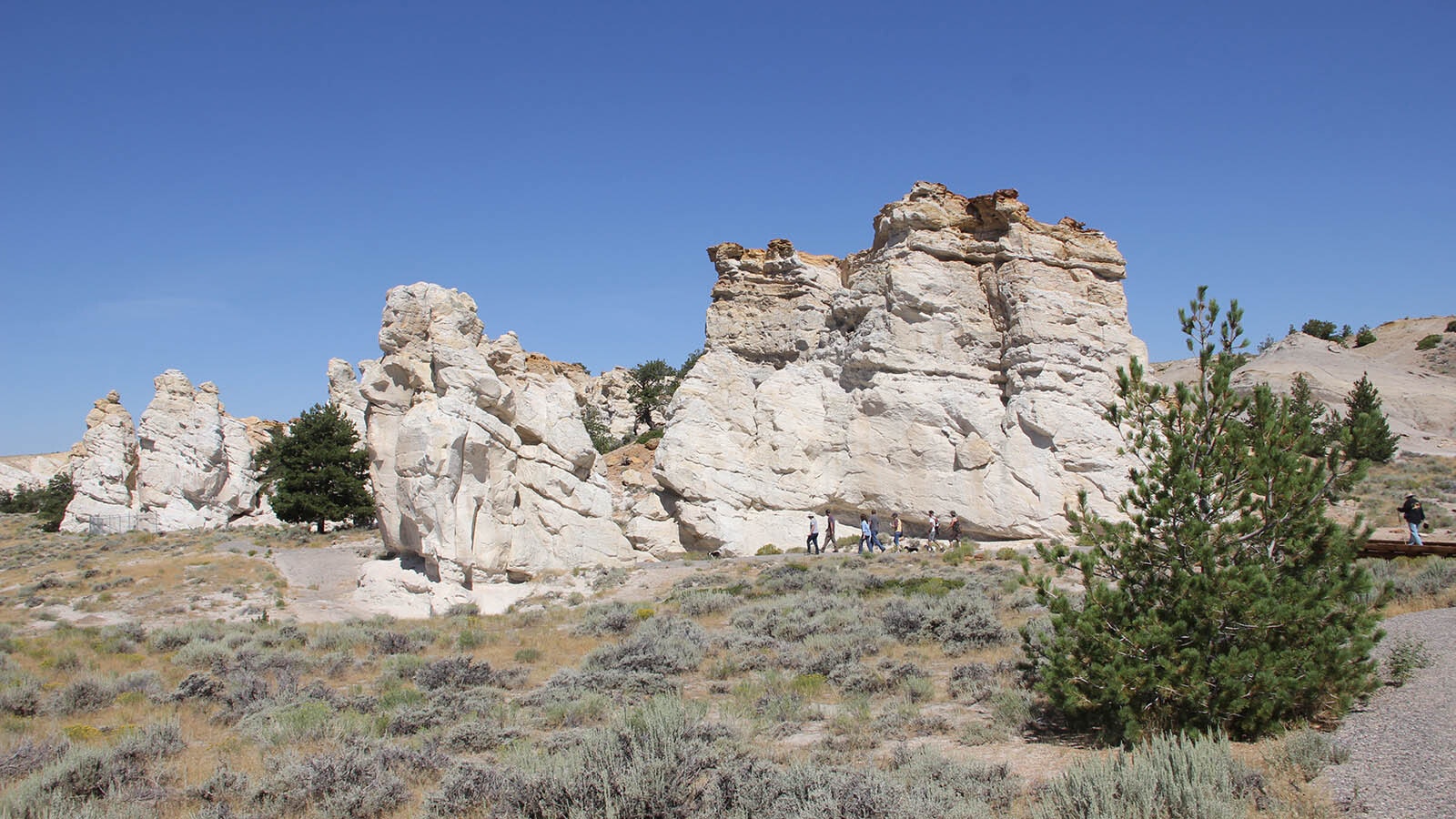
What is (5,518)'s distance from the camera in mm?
51719

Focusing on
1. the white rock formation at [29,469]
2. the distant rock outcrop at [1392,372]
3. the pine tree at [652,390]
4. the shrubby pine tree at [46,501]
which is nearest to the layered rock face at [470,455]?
the pine tree at [652,390]

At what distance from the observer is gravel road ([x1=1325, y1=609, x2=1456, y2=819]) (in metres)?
4.95

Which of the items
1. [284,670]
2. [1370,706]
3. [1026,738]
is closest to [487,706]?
[284,670]

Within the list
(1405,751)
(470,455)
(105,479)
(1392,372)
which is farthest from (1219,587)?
(1392,372)

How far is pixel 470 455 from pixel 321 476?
17.2 meters

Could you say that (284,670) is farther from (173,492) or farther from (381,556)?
(173,492)

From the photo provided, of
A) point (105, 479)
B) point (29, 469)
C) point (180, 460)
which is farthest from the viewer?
point (29, 469)

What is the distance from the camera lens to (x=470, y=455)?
20.2 m

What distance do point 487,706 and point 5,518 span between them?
60.0 metres

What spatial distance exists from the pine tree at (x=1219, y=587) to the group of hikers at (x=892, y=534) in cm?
1487

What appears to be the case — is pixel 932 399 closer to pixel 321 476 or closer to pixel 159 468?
pixel 321 476

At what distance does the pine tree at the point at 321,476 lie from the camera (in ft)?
109

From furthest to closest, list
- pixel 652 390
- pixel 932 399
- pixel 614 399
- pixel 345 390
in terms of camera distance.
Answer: pixel 614 399 → pixel 652 390 → pixel 345 390 → pixel 932 399

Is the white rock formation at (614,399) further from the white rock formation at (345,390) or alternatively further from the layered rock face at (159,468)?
the layered rock face at (159,468)
